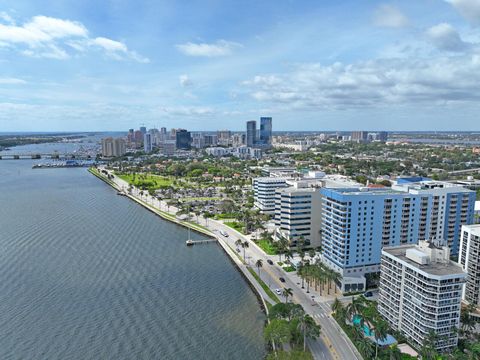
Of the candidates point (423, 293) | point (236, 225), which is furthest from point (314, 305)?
point (236, 225)

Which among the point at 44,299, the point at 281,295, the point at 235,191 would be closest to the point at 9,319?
the point at 44,299

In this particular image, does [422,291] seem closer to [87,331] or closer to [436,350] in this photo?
[436,350]

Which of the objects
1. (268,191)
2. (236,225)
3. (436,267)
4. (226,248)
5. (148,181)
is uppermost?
(436,267)

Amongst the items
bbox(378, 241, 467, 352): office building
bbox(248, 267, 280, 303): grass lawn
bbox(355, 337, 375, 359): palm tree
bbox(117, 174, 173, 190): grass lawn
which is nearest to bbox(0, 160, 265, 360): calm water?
bbox(248, 267, 280, 303): grass lawn

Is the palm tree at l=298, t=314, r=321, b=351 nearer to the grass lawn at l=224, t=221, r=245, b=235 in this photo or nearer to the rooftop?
the rooftop

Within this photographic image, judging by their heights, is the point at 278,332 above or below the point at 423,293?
below

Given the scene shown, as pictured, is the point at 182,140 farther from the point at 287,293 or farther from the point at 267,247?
→ the point at 287,293

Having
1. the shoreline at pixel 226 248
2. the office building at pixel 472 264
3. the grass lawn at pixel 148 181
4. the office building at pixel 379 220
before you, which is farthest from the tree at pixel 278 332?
the grass lawn at pixel 148 181
